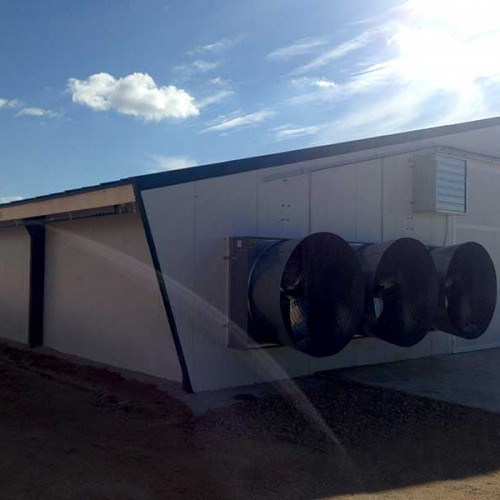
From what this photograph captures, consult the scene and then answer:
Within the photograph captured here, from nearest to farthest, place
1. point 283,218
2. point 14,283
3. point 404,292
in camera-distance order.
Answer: point 283,218
point 404,292
point 14,283

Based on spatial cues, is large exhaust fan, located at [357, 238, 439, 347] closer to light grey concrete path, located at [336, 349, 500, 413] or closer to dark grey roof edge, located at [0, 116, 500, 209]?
light grey concrete path, located at [336, 349, 500, 413]

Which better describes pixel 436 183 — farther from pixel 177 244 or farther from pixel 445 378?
pixel 177 244

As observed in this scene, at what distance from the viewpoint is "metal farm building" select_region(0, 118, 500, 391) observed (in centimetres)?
786

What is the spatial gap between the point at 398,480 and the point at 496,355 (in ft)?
24.4

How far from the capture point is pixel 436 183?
36.2 feet

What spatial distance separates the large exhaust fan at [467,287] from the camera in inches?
376

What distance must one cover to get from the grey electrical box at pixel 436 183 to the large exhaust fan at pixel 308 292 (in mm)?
3297

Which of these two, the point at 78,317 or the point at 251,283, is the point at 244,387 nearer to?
the point at 251,283

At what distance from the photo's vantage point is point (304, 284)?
8156 millimetres

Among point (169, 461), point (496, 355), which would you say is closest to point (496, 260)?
point (496, 355)

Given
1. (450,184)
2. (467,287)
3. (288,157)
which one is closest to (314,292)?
(288,157)

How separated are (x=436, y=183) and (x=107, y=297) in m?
5.84

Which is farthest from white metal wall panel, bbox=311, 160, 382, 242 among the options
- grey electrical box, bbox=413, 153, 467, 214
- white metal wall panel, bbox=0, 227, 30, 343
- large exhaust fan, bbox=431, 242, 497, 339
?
white metal wall panel, bbox=0, 227, 30, 343

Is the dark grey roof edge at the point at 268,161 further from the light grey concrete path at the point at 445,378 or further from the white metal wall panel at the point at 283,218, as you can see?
the light grey concrete path at the point at 445,378
